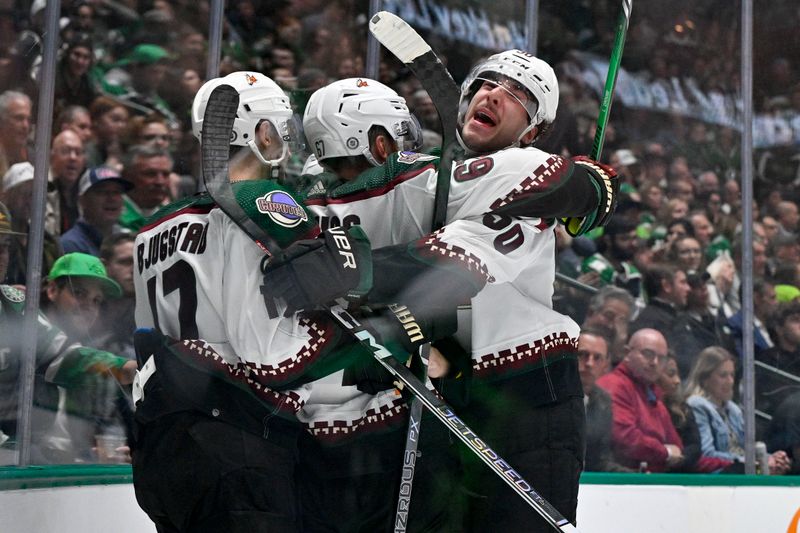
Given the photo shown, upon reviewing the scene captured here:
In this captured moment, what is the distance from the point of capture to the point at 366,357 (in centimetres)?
214

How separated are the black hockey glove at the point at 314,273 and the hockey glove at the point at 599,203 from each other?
475 millimetres

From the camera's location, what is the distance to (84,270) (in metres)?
2.91

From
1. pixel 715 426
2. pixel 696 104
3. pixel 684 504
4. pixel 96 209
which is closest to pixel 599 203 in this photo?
pixel 96 209

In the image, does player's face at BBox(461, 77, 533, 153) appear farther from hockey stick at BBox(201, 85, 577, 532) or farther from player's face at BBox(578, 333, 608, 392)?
player's face at BBox(578, 333, 608, 392)

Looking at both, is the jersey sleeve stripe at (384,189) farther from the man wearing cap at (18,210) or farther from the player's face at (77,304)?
the player's face at (77,304)

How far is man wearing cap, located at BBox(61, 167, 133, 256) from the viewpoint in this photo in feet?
9.61

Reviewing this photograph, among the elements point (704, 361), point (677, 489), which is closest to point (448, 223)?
point (677, 489)

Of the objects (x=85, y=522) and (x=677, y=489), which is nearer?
(x=85, y=522)

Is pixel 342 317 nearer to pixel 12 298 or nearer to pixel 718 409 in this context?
pixel 12 298

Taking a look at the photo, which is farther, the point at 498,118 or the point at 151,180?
the point at 151,180

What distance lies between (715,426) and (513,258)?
6.92ft

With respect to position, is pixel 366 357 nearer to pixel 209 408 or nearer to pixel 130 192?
pixel 209 408

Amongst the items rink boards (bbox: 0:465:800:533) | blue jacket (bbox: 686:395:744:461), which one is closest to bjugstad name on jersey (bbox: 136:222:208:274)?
rink boards (bbox: 0:465:800:533)

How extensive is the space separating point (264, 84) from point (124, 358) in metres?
1.08
